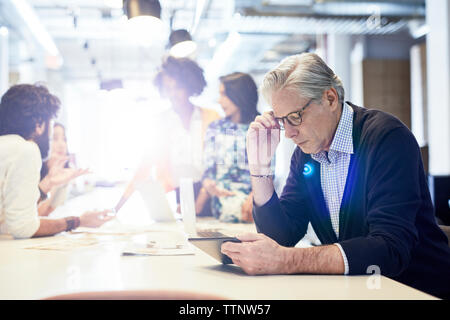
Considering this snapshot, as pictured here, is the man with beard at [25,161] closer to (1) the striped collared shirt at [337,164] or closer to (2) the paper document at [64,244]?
(2) the paper document at [64,244]

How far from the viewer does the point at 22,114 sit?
209cm

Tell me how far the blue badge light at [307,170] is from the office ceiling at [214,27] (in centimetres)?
212

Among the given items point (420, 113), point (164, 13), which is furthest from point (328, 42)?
point (164, 13)

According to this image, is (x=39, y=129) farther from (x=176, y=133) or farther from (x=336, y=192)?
(x=336, y=192)

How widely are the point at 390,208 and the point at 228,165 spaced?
1.38 m

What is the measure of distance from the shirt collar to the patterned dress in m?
1.00

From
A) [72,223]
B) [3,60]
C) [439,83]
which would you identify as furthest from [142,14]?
[3,60]

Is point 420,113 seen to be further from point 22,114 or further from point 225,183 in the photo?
point 22,114

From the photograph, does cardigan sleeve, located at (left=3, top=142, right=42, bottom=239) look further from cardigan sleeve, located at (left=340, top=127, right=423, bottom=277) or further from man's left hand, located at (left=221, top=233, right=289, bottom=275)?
cardigan sleeve, located at (left=340, top=127, right=423, bottom=277)

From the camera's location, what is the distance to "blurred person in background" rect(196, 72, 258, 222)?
8.04 ft

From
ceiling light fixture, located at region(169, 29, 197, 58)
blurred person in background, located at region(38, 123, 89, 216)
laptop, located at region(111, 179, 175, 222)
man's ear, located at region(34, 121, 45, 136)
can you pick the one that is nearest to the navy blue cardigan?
laptop, located at region(111, 179, 175, 222)

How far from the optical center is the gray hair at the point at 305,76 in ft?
4.81

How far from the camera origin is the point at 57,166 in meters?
2.57

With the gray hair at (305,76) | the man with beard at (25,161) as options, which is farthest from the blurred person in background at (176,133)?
the gray hair at (305,76)
